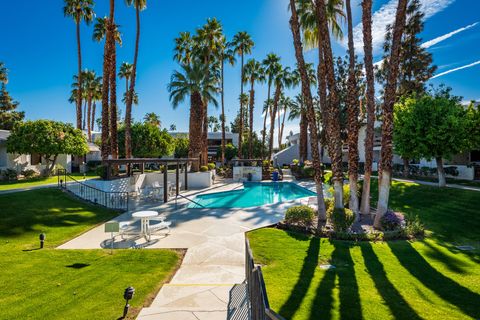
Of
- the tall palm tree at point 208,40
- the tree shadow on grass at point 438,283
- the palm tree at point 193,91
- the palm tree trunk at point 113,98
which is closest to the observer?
the tree shadow on grass at point 438,283

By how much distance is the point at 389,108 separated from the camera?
10.2 meters

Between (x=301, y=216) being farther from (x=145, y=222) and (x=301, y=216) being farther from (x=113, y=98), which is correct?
(x=113, y=98)

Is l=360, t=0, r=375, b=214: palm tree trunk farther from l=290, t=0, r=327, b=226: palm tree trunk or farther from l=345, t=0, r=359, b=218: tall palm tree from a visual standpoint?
l=290, t=0, r=327, b=226: palm tree trunk

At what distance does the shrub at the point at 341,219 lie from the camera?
10.3 m

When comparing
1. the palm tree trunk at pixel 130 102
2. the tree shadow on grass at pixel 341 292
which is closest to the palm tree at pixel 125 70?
the palm tree trunk at pixel 130 102

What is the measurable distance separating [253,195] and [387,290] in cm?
1609

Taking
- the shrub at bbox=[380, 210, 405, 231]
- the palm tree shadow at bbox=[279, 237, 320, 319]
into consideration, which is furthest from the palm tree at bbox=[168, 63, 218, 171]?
the palm tree shadow at bbox=[279, 237, 320, 319]

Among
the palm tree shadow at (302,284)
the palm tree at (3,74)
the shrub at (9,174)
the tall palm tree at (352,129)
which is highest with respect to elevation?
the palm tree at (3,74)

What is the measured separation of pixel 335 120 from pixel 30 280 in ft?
36.7

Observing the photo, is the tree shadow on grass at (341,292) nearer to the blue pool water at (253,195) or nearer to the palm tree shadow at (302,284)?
the palm tree shadow at (302,284)

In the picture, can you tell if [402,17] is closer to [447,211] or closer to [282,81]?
[447,211]

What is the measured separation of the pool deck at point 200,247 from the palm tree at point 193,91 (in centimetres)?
942

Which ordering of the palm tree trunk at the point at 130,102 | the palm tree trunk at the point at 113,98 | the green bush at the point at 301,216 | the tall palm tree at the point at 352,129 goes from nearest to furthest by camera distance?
the green bush at the point at 301,216 → the tall palm tree at the point at 352,129 → the palm tree trunk at the point at 113,98 → the palm tree trunk at the point at 130,102

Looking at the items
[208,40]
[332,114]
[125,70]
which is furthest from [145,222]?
[125,70]
